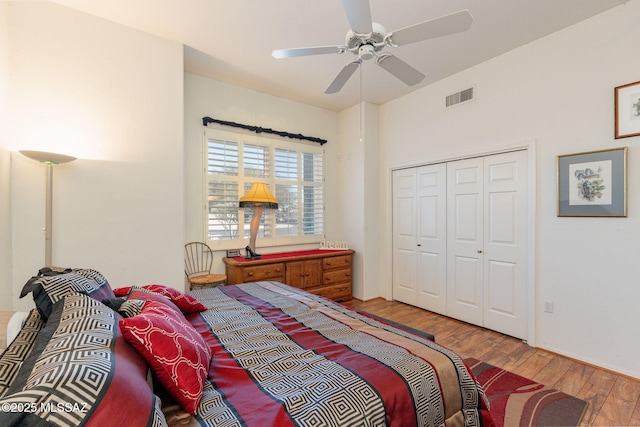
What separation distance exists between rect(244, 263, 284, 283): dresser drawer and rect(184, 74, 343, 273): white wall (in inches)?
21.3

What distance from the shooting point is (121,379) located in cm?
73

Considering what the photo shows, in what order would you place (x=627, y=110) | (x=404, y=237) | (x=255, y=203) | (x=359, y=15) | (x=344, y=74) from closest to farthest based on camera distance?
(x=359, y=15)
(x=344, y=74)
(x=627, y=110)
(x=255, y=203)
(x=404, y=237)

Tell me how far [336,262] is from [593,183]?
9.50 feet

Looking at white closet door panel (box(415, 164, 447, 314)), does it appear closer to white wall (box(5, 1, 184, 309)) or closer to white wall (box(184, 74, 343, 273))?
white wall (box(184, 74, 343, 273))

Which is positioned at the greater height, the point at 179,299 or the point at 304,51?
the point at 304,51

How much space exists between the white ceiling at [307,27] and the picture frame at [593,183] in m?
1.25

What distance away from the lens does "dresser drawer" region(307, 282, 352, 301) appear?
155 inches

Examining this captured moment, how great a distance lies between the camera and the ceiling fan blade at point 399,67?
195cm

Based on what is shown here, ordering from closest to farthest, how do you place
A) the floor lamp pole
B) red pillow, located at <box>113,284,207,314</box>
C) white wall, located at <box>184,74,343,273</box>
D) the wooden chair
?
1. red pillow, located at <box>113,284,207,314</box>
2. the floor lamp pole
3. the wooden chair
4. white wall, located at <box>184,74,343,273</box>

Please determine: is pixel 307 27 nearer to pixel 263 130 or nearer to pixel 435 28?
pixel 435 28

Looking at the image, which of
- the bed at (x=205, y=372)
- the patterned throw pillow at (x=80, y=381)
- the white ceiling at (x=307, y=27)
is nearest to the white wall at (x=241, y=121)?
the white ceiling at (x=307, y=27)

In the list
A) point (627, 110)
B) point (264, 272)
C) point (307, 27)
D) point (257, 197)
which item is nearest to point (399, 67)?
point (307, 27)

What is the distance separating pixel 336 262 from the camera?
13.4ft

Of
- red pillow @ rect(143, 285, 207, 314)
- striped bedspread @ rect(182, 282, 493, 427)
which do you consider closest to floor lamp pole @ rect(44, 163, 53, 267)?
red pillow @ rect(143, 285, 207, 314)
